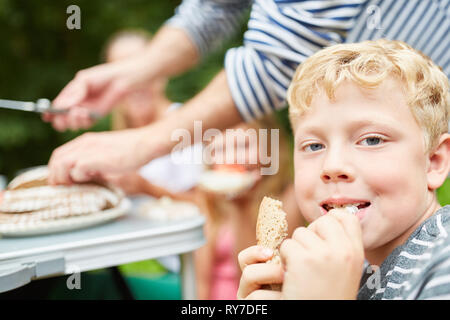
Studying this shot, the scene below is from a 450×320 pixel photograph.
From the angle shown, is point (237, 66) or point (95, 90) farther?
point (95, 90)

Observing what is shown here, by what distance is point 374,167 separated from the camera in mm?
539

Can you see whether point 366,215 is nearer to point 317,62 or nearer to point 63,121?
point 317,62

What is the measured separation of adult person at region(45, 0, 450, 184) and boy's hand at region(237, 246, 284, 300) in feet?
1.24

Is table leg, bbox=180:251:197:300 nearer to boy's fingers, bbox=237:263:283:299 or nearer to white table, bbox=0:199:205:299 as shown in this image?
white table, bbox=0:199:205:299

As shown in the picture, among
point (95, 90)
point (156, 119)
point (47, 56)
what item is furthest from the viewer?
point (47, 56)

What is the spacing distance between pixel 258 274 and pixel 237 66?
461 mm

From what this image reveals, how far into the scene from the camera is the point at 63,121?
1.15 metres

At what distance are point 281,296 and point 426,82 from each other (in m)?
0.33

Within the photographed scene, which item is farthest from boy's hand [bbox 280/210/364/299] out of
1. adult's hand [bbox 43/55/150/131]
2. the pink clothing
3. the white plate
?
the pink clothing

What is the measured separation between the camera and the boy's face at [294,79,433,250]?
54cm

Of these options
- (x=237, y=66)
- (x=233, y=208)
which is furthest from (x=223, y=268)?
(x=237, y=66)

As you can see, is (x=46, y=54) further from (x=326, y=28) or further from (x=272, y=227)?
(x=272, y=227)
